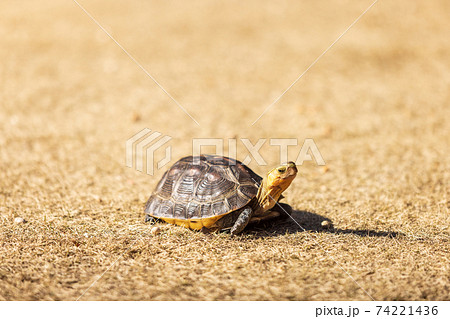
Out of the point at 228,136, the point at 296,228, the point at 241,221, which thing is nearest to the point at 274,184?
the point at 241,221

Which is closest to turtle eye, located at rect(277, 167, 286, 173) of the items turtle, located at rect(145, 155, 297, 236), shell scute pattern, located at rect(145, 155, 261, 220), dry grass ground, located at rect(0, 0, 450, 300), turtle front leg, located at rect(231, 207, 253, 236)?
turtle, located at rect(145, 155, 297, 236)

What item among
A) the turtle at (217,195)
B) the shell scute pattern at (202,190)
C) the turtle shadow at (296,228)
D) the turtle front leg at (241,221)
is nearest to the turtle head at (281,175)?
the turtle at (217,195)

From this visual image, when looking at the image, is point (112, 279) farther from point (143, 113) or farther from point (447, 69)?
point (447, 69)

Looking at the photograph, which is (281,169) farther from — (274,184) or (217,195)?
(217,195)

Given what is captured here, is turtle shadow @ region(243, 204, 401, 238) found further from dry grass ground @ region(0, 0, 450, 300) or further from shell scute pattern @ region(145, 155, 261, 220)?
shell scute pattern @ region(145, 155, 261, 220)

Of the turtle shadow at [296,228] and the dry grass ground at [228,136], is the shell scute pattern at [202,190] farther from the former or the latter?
the turtle shadow at [296,228]

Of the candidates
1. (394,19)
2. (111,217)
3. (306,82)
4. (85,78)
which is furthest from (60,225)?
(394,19)
